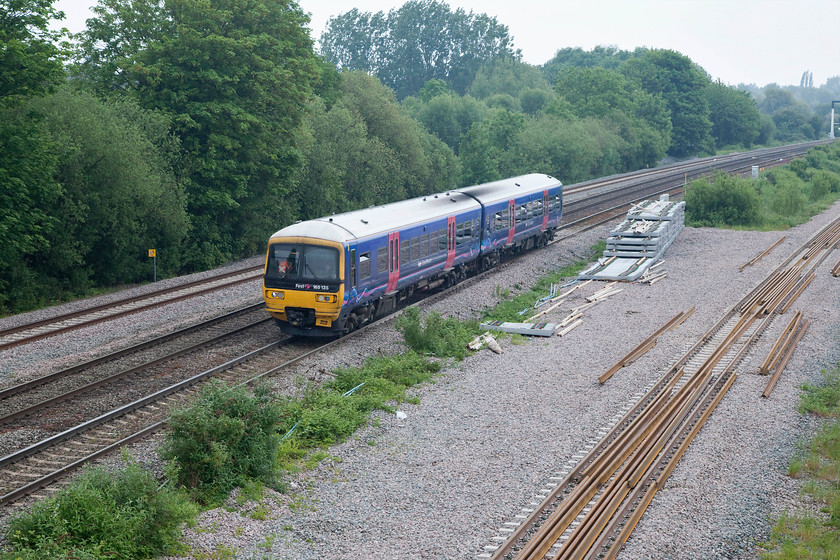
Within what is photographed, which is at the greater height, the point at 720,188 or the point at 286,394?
the point at 720,188

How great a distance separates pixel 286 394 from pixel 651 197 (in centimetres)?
3896

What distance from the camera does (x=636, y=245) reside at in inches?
1249

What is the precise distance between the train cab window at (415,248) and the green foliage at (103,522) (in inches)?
550

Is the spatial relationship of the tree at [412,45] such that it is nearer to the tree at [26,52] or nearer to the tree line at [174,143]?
the tree line at [174,143]

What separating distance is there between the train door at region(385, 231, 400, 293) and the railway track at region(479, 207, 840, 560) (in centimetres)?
802

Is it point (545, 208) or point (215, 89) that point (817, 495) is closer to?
point (545, 208)

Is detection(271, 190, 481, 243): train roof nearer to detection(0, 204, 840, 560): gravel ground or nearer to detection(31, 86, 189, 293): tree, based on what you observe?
detection(0, 204, 840, 560): gravel ground

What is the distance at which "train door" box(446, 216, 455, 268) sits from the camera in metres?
25.8

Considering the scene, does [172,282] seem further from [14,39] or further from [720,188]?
[720,188]

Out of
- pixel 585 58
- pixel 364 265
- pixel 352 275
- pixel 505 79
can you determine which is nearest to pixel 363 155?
pixel 364 265

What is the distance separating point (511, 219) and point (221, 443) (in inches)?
809

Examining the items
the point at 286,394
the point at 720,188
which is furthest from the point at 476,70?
the point at 286,394

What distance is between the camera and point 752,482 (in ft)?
40.1

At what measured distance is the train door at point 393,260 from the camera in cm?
2210
